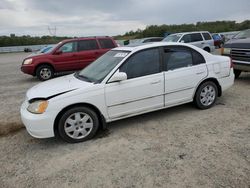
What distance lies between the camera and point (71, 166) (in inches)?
127

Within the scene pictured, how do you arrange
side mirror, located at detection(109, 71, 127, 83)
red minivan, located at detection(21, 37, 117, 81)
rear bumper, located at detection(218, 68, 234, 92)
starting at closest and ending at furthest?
1. side mirror, located at detection(109, 71, 127, 83)
2. rear bumper, located at detection(218, 68, 234, 92)
3. red minivan, located at detection(21, 37, 117, 81)

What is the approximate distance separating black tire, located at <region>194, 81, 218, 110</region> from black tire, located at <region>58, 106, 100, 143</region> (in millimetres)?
2254

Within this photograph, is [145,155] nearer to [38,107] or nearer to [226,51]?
[38,107]

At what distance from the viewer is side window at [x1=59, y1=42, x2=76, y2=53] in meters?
9.92

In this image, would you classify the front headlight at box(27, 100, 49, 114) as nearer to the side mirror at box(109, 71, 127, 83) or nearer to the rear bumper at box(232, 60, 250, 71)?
the side mirror at box(109, 71, 127, 83)

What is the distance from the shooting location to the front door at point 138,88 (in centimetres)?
406

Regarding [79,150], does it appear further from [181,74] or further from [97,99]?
[181,74]

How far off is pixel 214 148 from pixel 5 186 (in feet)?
9.32

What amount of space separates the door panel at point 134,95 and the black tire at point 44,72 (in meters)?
6.63

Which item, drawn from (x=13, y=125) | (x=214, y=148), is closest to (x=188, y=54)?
(x=214, y=148)

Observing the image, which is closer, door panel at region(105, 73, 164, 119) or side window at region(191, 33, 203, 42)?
door panel at region(105, 73, 164, 119)

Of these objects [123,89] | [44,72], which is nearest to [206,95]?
[123,89]

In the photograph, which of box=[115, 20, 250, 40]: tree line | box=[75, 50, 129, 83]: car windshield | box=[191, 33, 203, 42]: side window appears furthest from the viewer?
box=[115, 20, 250, 40]: tree line

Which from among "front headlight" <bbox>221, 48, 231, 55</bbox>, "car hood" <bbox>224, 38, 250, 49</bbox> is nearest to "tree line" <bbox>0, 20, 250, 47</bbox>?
"front headlight" <bbox>221, 48, 231, 55</bbox>
